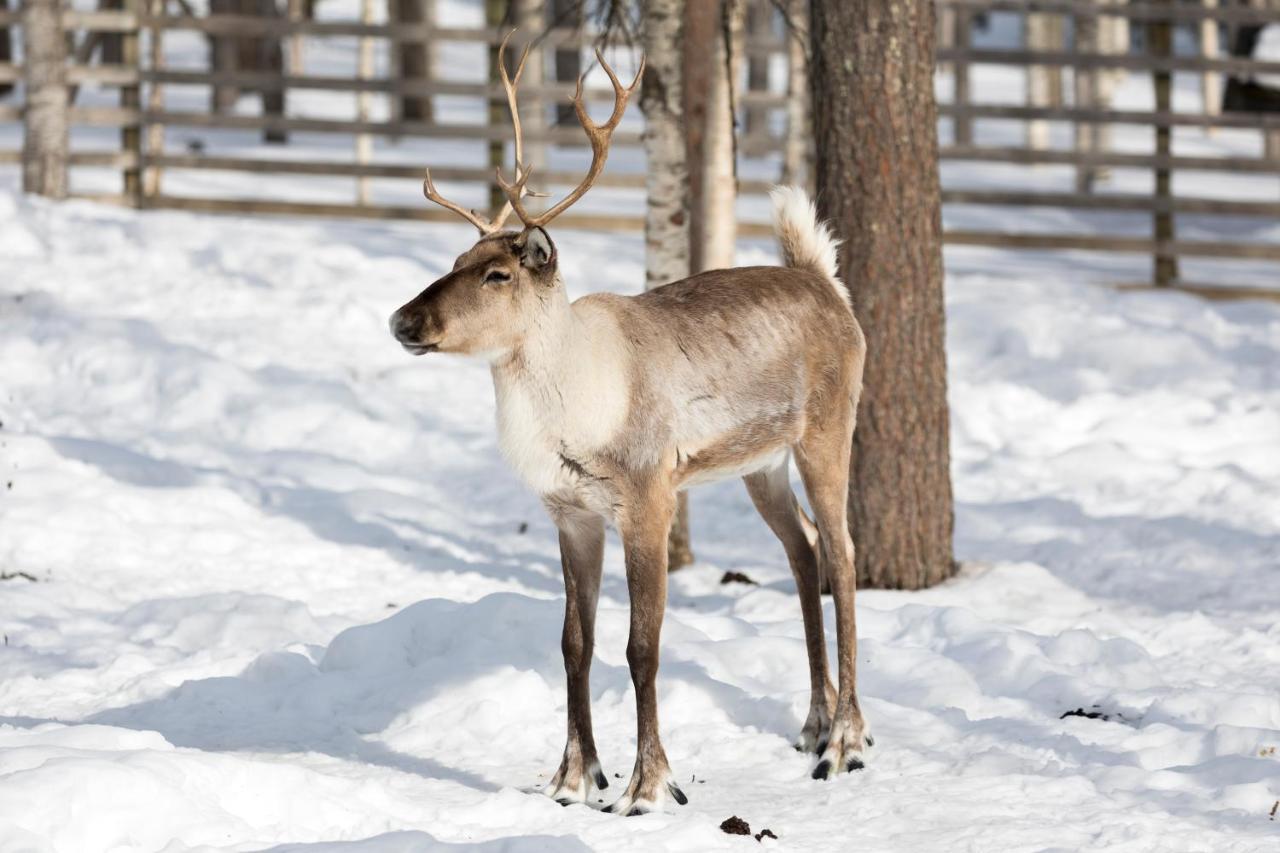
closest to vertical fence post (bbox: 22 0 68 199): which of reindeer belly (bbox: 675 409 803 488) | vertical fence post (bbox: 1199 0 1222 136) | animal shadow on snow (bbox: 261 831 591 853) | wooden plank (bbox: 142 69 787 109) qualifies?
wooden plank (bbox: 142 69 787 109)

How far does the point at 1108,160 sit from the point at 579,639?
10.2m

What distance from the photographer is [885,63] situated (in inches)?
282

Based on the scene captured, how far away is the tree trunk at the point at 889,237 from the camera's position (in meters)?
7.18

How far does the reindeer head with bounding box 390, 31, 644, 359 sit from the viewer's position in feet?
15.2

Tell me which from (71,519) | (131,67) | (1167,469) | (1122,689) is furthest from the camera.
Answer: (131,67)

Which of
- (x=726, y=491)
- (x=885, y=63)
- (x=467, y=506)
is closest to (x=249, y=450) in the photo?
(x=467, y=506)

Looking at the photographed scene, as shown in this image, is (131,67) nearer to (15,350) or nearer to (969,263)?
(15,350)

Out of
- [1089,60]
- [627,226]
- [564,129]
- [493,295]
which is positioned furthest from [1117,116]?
[493,295]

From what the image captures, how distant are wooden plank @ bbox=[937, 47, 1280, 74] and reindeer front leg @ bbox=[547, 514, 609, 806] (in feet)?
31.1

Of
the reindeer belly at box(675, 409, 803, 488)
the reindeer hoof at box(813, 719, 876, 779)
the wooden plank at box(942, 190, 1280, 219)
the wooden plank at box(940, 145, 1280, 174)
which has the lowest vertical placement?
the reindeer hoof at box(813, 719, 876, 779)

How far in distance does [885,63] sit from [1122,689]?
9.65ft

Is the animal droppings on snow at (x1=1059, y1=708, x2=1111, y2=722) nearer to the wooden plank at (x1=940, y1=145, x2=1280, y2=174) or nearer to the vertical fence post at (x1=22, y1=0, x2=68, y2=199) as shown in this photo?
the wooden plank at (x1=940, y1=145, x2=1280, y2=174)

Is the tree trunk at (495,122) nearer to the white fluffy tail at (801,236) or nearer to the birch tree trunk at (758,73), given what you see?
the white fluffy tail at (801,236)

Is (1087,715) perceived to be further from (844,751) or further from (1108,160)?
(1108,160)
